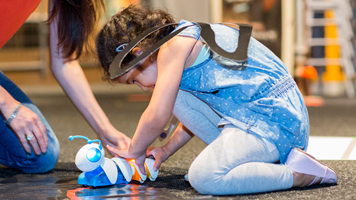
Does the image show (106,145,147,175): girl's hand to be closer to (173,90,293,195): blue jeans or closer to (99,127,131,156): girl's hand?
(99,127,131,156): girl's hand

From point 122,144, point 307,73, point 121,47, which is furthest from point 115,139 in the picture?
point 307,73

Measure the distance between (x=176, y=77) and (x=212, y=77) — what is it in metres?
0.11

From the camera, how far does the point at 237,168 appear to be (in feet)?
2.59

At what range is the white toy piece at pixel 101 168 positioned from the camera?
86 centimetres

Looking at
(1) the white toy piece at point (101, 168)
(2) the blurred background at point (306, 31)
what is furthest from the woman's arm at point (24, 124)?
(2) the blurred background at point (306, 31)

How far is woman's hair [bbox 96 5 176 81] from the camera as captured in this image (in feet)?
2.92

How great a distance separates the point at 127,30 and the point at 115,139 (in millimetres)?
294

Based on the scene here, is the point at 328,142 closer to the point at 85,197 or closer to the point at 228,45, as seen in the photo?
the point at 228,45

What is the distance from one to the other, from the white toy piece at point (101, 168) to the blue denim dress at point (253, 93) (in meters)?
0.24

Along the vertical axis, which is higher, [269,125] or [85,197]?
[269,125]

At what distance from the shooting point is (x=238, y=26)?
0.93 metres

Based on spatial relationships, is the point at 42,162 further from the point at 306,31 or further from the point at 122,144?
the point at 306,31

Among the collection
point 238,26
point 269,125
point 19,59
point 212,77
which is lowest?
point 19,59

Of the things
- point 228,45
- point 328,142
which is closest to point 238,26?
point 228,45
